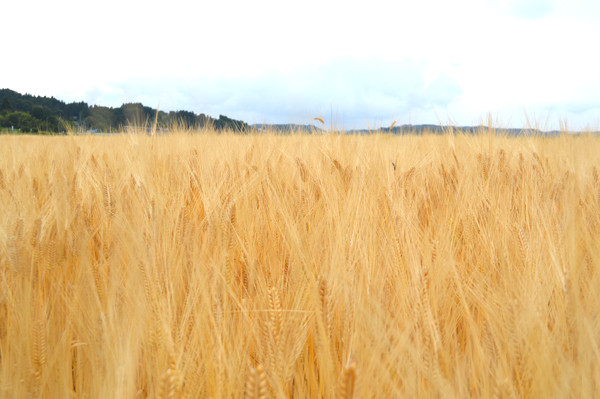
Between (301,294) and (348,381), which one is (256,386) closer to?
(348,381)

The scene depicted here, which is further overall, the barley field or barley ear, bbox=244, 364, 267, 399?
the barley field

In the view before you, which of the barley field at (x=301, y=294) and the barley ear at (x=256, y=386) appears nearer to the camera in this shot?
the barley ear at (x=256, y=386)

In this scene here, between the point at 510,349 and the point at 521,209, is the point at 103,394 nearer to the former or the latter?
the point at 510,349

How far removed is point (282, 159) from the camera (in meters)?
1.79

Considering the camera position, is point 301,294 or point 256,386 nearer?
point 256,386

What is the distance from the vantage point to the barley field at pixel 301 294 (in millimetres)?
541

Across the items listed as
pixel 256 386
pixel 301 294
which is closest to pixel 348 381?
pixel 256 386

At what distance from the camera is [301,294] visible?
0.70 metres

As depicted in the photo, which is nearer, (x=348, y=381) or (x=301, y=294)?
(x=348, y=381)

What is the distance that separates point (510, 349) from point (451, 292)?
9.5 inches

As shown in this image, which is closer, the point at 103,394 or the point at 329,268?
the point at 103,394

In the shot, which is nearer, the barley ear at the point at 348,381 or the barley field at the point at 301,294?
the barley ear at the point at 348,381

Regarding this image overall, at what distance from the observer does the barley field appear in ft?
1.77

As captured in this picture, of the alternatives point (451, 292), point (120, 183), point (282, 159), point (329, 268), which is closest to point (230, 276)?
point (329, 268)
